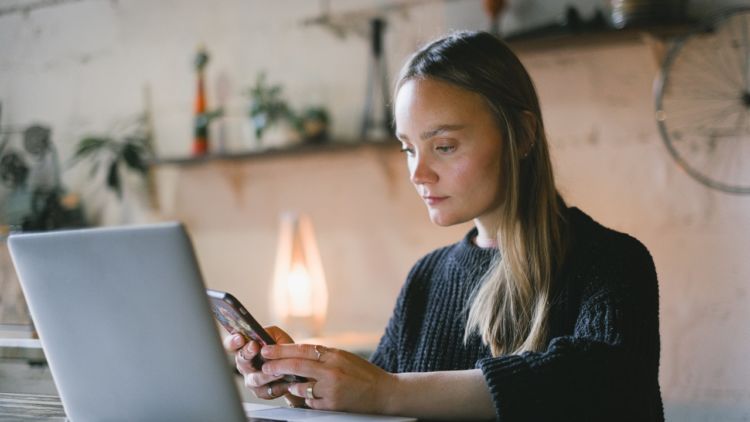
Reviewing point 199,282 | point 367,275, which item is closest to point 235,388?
point 199,282

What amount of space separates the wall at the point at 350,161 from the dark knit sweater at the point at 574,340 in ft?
2.43

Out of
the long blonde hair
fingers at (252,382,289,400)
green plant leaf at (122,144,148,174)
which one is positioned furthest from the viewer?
green plant leaf at (122,144,148,174)

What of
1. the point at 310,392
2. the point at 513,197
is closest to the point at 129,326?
the point at 310,392

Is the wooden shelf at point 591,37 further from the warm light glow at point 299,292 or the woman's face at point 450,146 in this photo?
the woman's face at point 450,146

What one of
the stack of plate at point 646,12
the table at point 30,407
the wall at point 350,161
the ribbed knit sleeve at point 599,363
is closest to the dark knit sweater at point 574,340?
the ribbed knit sleeve at point 599,363

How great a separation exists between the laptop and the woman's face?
40cm

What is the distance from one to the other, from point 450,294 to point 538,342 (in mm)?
295

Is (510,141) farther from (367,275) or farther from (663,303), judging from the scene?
(367,275)

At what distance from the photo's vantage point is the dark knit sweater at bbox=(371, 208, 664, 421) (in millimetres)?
1075

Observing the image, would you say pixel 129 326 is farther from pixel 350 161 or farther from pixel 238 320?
pixel 350 161

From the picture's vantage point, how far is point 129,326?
3.28 ft

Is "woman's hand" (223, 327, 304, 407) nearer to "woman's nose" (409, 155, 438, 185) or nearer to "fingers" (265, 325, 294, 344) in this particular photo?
"fingers" (265, 325, 294, 344)

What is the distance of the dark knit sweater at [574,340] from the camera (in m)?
1.08

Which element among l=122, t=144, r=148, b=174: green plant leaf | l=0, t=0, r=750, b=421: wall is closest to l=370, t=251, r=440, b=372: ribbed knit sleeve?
l=0, t=0, r=750, b=421: wall
